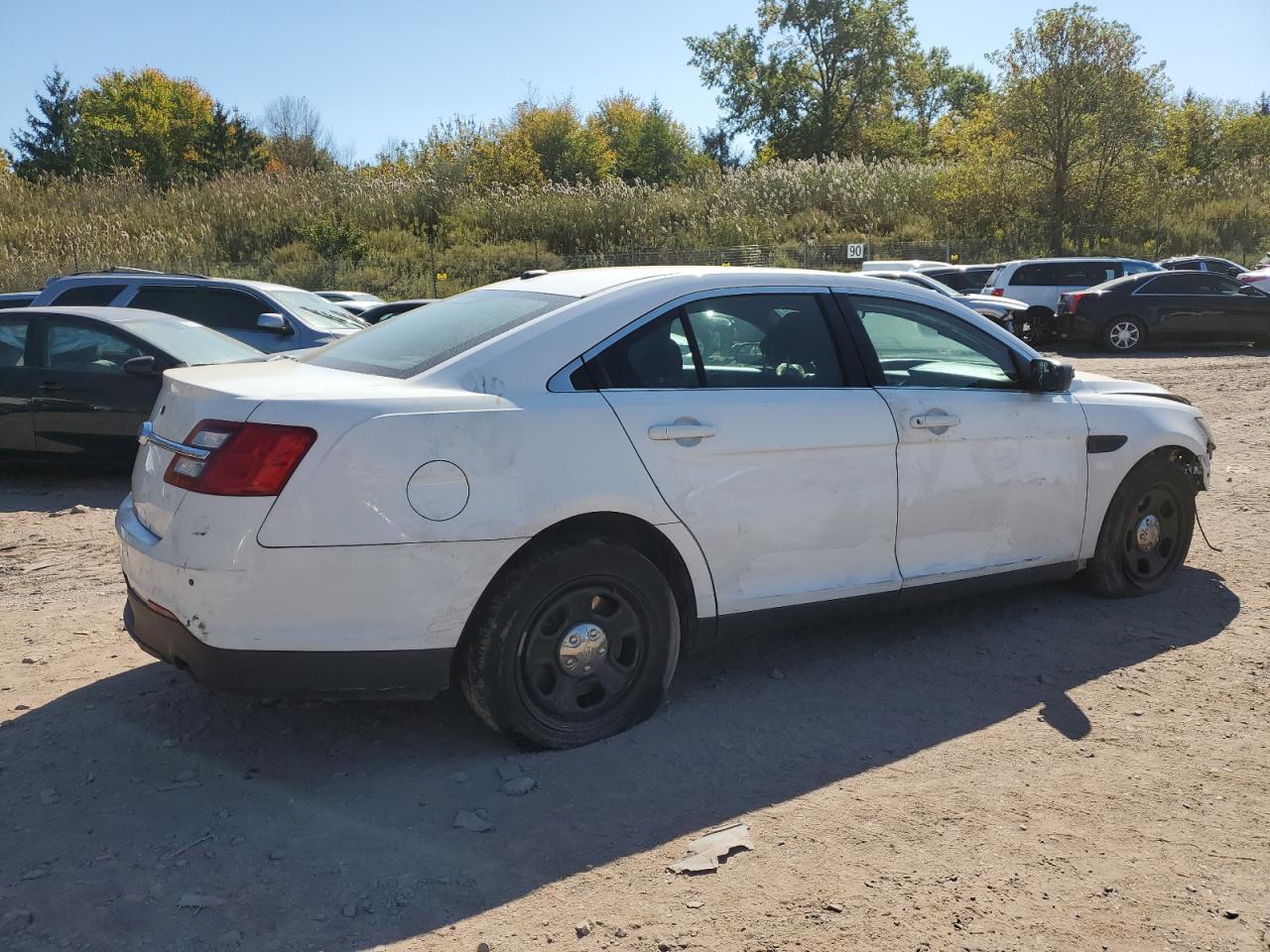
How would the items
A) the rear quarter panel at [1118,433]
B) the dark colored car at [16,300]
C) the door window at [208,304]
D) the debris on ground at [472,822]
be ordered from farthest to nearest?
the dark colored car at [16,300], the door window at [208,304], the rear quarter panel at [1118,433], the debris on ground at [472,822]

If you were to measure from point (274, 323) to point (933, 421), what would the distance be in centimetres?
810

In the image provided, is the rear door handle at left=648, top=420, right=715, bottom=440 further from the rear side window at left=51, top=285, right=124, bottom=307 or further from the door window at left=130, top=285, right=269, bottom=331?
the rear side window at left=51, top=285, right=124, bottom=307

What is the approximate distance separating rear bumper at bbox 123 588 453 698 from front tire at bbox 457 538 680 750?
0.53ft

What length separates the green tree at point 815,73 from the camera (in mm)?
66062

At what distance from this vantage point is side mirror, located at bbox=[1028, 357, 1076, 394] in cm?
478

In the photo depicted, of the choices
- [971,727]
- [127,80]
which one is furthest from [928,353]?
[127,80]

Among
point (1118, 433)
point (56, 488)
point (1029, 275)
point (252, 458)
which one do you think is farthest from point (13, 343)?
point (1029, 275)

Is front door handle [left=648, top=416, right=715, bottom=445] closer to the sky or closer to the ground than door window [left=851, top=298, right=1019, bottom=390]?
closer to the ground

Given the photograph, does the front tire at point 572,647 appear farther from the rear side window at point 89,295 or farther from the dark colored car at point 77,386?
the rear side window at point 89,295

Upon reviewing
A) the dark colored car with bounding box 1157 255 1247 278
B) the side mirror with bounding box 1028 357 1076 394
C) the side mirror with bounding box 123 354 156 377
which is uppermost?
the dark colored car with bounding box 1157 255 1247 278

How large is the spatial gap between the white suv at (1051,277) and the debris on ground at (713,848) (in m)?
20.9

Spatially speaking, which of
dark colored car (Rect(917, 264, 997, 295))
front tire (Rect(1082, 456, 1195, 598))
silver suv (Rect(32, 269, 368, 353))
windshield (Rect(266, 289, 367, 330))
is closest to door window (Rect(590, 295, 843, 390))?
front tire (Rect(1082, 456, 1195, 598))

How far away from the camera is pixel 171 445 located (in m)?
3.55

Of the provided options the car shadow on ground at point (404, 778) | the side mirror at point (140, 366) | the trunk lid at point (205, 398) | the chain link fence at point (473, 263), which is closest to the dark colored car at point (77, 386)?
the side mirror at point (140, 366)
